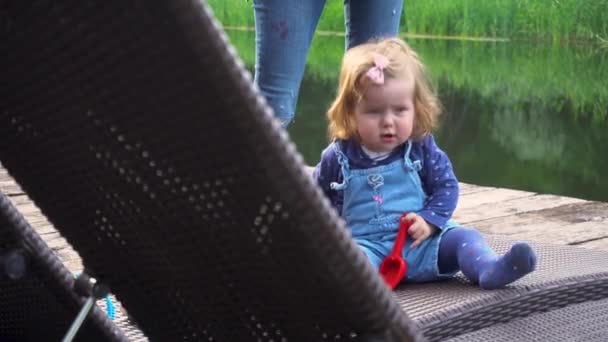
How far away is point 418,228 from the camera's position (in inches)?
76.3

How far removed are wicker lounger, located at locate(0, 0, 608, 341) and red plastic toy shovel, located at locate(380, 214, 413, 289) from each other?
0.90 meters

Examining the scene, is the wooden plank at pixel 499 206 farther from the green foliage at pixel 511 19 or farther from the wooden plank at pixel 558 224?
the green foliage at pixel 511 19

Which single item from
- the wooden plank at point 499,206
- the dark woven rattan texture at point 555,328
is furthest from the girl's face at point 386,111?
the wooden plank at point 499,206

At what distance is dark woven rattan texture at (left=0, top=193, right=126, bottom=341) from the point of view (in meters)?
1.09

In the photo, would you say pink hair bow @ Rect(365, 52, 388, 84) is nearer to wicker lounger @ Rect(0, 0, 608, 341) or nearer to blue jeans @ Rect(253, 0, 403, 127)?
blue jeans @ Rect(253, 0, 403, 127)

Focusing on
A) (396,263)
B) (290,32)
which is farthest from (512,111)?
(396,263)

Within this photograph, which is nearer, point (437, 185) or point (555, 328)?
point (555, 328)

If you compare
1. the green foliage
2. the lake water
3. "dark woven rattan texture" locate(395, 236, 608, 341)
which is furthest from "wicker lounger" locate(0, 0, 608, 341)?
the green foliage

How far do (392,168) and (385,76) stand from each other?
158mm

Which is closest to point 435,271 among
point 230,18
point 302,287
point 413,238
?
point 413,238

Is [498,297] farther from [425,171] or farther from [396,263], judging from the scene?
[425,171]

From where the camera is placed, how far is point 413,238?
1.96m

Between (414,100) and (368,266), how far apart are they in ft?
4.14

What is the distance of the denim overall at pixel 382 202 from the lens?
196 centimetres
